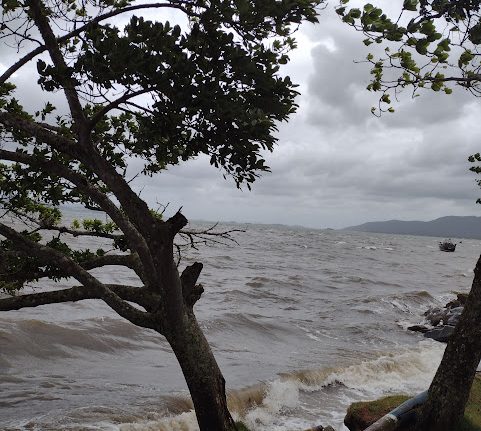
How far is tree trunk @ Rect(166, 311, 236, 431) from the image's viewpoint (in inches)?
246

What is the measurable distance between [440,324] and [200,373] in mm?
21039

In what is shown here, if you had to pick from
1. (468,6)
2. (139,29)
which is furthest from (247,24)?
(468,6)

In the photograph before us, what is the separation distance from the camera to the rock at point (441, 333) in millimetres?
20927

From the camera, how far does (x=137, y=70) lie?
404 centimetres

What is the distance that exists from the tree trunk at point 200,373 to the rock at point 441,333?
17.2 meters

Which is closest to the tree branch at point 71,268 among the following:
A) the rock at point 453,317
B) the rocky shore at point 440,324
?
the rocky shore at point 440,324

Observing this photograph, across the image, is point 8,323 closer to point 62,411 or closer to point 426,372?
point 62,411

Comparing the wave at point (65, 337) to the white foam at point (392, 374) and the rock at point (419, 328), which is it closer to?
the white foam at point (392, 374)

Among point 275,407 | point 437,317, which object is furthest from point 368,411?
point 437,317

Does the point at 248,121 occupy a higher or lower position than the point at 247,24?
lower

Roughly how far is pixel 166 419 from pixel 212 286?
19.8 m

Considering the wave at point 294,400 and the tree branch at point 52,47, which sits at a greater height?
the tree branch at point 52,47

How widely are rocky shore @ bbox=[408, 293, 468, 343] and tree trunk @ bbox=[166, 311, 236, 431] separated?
1702 centimetres

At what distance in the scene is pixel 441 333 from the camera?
70.1 feet
